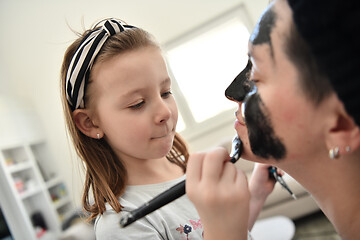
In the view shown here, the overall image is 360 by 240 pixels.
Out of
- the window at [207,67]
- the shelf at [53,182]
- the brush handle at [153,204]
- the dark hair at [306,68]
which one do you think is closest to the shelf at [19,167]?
the shelf at [53,182]

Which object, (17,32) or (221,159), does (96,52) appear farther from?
(17,32)

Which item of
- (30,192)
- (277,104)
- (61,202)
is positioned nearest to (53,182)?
(61,202)

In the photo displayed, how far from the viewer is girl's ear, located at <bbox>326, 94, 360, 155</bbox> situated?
45 centimetres

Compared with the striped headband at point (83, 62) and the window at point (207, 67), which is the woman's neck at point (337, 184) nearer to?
the striped headband at point (83, 62)

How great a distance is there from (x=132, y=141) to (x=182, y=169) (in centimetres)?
32

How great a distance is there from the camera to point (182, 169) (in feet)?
3.33

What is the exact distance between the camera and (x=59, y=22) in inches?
144

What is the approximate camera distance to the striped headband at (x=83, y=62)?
752 millimetres

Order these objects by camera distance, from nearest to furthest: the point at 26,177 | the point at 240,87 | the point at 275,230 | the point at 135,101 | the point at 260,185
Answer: the point at 240,87 < the point at 135,101 < the point at 260,185 < the point at 275,230 < the point at 26,177

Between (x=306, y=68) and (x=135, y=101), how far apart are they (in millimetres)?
415

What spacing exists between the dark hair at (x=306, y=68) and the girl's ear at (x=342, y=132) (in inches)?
→ 1.1

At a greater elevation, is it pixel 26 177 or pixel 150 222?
pixel 26 177

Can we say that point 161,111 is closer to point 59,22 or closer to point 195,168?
point 195,168

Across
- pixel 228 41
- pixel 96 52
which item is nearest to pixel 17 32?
pixel 228 41
